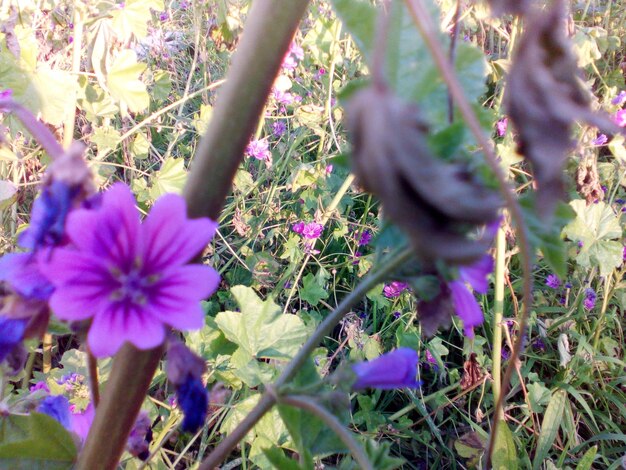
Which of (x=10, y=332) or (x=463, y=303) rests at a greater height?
(x=463, y=303)

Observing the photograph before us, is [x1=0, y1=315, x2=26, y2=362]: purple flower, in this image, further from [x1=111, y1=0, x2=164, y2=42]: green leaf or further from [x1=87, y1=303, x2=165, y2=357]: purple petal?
[x1=111, y1=0, x2=164, y2=42]: green leaf

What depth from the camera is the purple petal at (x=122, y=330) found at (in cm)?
33

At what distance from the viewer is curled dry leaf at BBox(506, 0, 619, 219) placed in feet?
0.68

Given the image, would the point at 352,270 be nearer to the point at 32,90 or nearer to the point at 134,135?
the point at 134,135

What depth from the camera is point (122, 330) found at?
0.34 meters

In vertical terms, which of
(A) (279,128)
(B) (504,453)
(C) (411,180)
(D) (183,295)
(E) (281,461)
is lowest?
(B) (504,453)

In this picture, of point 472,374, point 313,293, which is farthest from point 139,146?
point 472,374

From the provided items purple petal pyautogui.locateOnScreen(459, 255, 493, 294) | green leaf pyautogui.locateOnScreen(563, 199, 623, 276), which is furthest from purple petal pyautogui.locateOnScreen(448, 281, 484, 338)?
green leaf pyautogui.locateOnScreen(563, 199, 623, 276)

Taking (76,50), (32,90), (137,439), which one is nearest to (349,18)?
(137,439)

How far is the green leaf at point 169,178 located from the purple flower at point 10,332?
1.19 meters

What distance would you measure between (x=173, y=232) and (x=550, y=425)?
135 cm

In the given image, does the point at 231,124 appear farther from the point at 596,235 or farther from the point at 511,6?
the point at 596,235

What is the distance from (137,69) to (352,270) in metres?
0.89

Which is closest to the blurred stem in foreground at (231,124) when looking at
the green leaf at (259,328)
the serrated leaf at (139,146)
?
the green leaf at (259,328)
